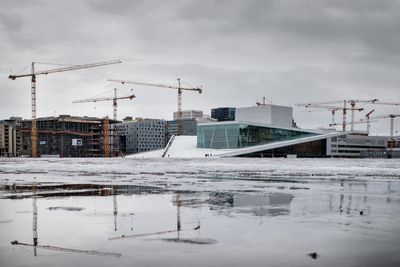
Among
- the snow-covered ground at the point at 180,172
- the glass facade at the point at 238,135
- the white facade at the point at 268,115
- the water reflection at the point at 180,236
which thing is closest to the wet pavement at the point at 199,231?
the water reflection at the point at 180,236

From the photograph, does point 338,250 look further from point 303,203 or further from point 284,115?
point 284,115

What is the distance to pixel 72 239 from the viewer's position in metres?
10.9

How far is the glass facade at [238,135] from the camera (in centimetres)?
13638

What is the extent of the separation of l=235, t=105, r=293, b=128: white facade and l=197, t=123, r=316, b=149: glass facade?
54.1ft

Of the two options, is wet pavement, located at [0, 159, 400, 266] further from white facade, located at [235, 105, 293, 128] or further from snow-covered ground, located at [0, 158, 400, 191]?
white facade, located at [235, 105, 293, 128]

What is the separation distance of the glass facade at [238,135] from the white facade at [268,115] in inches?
649

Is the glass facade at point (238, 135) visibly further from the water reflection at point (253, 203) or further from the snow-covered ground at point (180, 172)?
the water reflection at point (253, 203)

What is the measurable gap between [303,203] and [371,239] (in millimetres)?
7538

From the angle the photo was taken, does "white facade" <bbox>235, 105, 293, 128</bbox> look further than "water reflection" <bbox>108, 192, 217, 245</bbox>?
Yes

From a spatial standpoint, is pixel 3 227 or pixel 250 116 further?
pixel 250 116

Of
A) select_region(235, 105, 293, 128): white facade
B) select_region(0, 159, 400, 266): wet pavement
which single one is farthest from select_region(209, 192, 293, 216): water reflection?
select_region(235, 105, 293, 128): white facade

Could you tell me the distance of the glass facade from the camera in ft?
447

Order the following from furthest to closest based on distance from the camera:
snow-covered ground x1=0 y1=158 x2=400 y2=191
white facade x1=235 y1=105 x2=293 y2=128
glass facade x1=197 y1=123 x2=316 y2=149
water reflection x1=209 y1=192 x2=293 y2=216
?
white facade x1=235 y1=105 x2=293 y2=128 → glass facade x1=197 y1=123 x2=316 y2=149 → snow-covered ground x1=0 y1=158 x2=400 y2=191 → water reflection x1=209 y1=192 x2=293 y2=216

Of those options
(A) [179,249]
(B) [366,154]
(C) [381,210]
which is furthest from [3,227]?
(B) [366,154]
